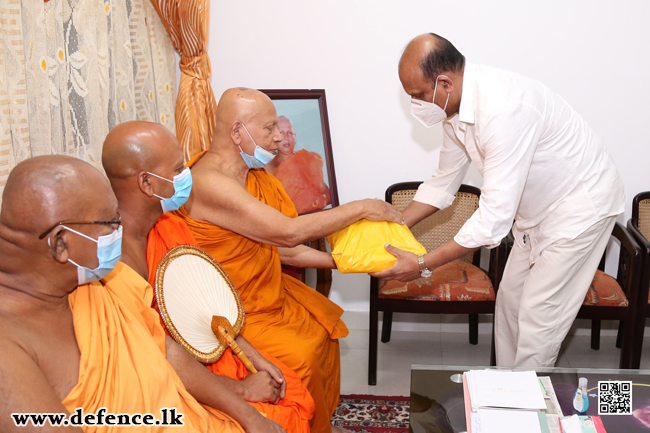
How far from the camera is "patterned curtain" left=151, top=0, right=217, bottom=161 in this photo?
3432 mm

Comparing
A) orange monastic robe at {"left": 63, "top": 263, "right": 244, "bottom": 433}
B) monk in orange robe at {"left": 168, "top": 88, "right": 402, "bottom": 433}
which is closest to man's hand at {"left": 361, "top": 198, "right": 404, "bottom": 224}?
monk in orange robe at {"left": 168, "top": 88, "right": 402, "bottom": 433}

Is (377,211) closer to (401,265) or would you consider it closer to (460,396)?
(401,265)

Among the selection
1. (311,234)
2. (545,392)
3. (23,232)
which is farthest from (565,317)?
(23,232)

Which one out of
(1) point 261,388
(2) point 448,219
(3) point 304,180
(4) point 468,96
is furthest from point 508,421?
(3) point 304,180

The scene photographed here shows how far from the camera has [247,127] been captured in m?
2.51

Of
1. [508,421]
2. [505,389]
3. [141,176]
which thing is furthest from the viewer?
[141,176]

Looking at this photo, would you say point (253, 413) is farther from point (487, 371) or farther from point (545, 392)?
point (545, 392)

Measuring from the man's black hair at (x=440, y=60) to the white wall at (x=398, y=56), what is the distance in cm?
124

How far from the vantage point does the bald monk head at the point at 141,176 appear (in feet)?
6.56

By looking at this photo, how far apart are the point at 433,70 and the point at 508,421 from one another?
1.45m

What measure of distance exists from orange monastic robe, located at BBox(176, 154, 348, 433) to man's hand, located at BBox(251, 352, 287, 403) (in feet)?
0.53

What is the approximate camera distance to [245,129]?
251cm

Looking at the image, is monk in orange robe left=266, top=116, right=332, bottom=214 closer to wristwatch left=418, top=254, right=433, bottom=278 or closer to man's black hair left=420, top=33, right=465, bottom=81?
wristwatch left=418, top=254, right=433, bottom=278

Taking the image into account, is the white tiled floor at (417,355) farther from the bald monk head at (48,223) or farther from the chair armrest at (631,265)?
the bald monk head at (48,223)
